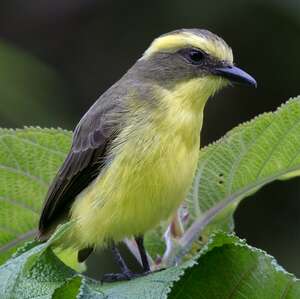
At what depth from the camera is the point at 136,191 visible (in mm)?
2953

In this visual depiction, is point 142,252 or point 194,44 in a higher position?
point 194,44

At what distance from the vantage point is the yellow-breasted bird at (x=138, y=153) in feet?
9.73

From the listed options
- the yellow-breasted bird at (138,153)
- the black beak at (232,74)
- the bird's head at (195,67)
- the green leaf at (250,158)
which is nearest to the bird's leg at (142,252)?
the yellow-breasted bird at (138,153)

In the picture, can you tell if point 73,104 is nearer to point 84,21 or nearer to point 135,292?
point 84,21

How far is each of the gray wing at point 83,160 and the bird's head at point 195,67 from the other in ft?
0.87

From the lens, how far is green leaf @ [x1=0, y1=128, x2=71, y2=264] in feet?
9.05

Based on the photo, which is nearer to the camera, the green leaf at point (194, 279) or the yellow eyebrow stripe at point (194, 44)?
the green leaf at point (194, 279)

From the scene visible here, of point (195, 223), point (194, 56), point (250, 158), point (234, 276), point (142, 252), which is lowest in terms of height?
point (142, 252)

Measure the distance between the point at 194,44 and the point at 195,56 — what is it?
0.16 ft

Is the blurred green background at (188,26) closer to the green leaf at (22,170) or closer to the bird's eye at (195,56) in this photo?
the bird's eye at (195,56)

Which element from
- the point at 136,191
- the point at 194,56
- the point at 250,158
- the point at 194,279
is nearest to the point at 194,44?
the point at 194,56

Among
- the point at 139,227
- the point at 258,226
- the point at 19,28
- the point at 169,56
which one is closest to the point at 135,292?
the point at 139,227

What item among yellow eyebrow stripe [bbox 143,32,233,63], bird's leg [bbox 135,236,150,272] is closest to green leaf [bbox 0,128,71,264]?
bird's leg [bbox 135,236,150,272]

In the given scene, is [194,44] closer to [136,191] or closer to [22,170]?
[136,191]
